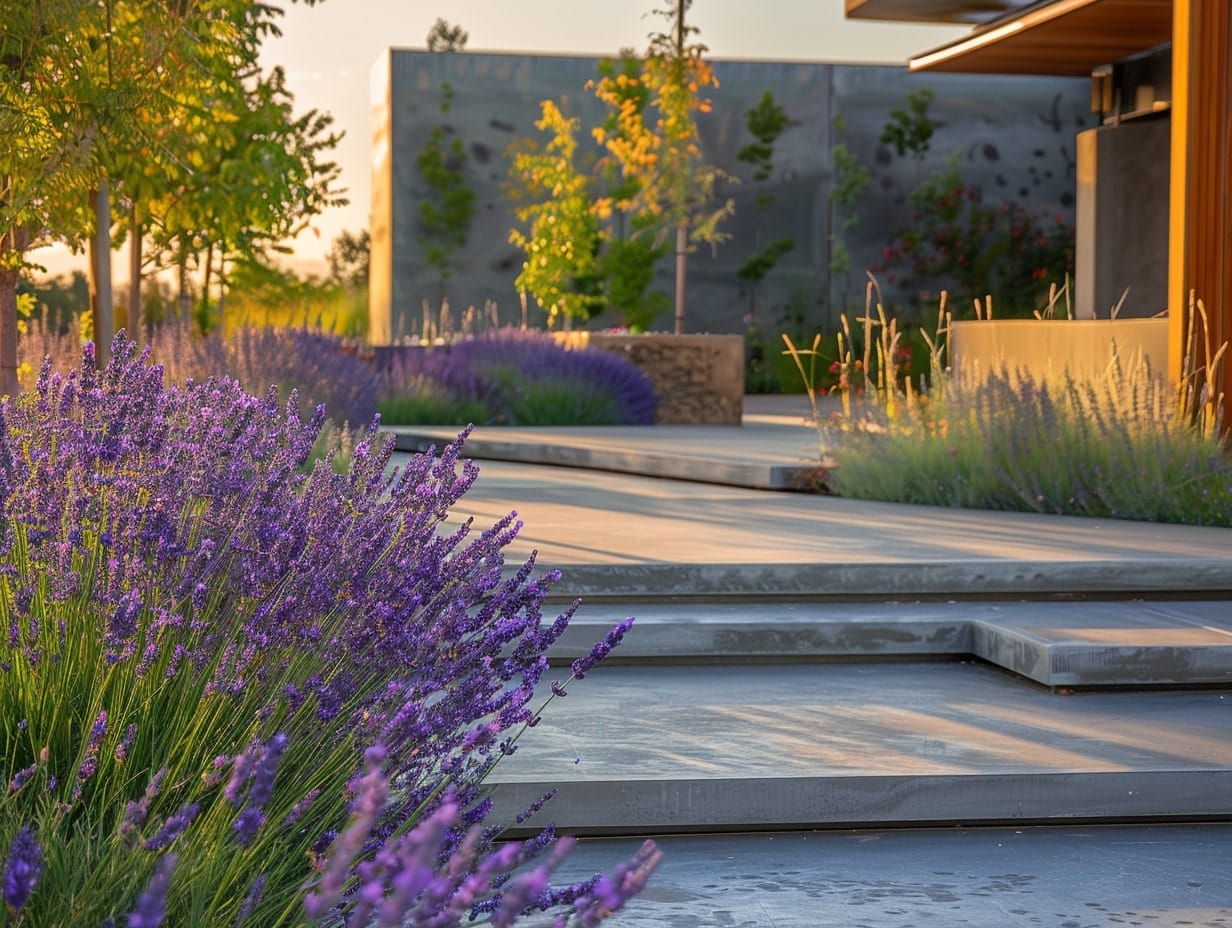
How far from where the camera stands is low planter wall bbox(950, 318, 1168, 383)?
7484 mm

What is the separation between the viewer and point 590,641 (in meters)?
Answer: 4.35

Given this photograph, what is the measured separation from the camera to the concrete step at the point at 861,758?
124 inches

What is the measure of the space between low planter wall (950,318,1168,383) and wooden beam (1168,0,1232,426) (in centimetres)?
37

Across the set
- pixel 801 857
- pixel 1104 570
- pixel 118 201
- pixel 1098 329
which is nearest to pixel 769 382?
pixel 118 201

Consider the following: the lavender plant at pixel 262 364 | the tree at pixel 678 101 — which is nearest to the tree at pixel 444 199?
the tree at pixel 678 101

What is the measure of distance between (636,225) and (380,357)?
18.0 feet

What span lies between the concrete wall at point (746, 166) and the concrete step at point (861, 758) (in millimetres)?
19448

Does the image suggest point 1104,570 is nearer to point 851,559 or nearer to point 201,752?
point 851,559

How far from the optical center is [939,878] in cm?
296

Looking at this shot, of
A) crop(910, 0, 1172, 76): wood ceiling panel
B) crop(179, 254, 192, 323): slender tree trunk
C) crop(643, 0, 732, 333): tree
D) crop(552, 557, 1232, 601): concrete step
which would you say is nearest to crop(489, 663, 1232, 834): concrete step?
crop(552, 557, 1232, 601): concrete step

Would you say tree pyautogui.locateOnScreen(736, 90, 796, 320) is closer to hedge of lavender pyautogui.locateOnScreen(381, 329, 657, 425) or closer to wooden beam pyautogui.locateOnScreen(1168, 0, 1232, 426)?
hedge of lavender pyautogui.locateOnScreen(381, 329, 657, 425)

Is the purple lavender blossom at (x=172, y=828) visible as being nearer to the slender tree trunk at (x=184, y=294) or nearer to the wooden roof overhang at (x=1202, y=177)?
the wooden roof overhang at (x=1202, y=177)

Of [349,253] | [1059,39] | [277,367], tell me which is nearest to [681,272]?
[1059,39]

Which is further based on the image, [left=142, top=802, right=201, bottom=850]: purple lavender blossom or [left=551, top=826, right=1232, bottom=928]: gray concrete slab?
[left=551, top=826, right=1232, bottom=928]: gray concrete slab
